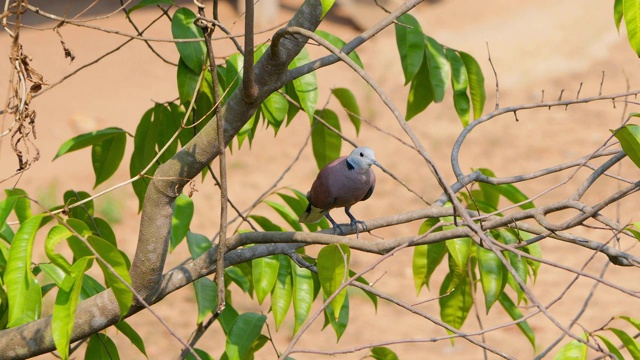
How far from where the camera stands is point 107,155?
2.32 m

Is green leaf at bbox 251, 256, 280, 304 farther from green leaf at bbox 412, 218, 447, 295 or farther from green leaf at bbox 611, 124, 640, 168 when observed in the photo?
green leaf at bbox 611, 124, 640, 168

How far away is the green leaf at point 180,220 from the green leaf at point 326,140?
1.47 ft

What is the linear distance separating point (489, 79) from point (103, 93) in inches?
166

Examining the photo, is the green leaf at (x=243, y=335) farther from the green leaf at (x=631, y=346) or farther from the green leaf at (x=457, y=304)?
the green leaf at (x=631, y=346)

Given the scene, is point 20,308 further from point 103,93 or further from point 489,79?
point 489,79

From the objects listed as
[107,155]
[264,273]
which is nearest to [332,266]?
[264,273]

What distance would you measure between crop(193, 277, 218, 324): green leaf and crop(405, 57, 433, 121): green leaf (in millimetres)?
722

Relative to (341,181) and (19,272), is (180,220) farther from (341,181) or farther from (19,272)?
(341,181)

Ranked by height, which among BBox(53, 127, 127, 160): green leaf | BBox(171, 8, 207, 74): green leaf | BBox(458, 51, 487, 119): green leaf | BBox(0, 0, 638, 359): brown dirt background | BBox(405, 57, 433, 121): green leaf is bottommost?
BBox(53, 127, 127, 160): green leaf

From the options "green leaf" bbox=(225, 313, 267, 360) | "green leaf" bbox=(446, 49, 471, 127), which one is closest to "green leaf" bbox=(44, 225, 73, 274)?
"green leaf" bbox=(225, 313, 267, 360)

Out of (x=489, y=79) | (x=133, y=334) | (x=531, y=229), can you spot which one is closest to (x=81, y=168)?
(x=489, y=79)

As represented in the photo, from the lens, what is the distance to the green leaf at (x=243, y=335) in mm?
1809

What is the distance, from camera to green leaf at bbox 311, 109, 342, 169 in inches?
94.4

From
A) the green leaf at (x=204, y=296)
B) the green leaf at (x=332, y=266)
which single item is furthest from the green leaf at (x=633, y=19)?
the green leaf at (x=204, y=296)
